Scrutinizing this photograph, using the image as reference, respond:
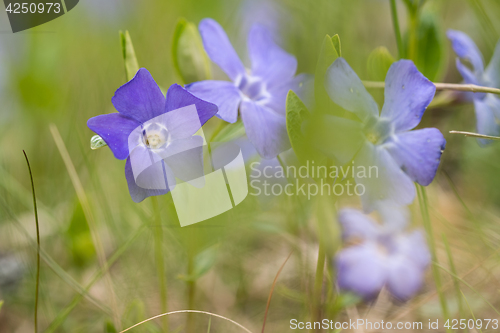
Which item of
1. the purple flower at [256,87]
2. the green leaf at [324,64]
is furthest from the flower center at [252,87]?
the green leaf at [324,64]

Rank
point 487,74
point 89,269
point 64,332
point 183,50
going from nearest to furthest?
1. point 183,50
2. point 487,74
3. point 64,332
4. point 89,269

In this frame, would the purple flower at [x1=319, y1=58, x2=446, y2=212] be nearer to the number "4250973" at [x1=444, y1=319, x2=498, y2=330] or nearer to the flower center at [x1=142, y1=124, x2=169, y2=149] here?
the flower center at [x1=142, y1=124, x2=169, y2=149]

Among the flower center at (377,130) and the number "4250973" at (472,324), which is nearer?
the flower center at (377,130)

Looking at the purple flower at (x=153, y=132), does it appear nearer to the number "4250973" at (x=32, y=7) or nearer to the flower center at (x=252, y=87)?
the flower center at (x=252, y=87)

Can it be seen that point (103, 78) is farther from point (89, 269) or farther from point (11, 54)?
point (89, 269)

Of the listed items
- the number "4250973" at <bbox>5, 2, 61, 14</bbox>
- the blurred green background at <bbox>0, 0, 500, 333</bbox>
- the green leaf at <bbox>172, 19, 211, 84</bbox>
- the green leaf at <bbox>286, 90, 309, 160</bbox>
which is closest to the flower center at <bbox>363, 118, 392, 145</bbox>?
the green leaf at <bbox>286, 90, 309, 160</bbox>

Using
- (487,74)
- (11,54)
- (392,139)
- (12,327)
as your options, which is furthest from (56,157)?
(487,74)
